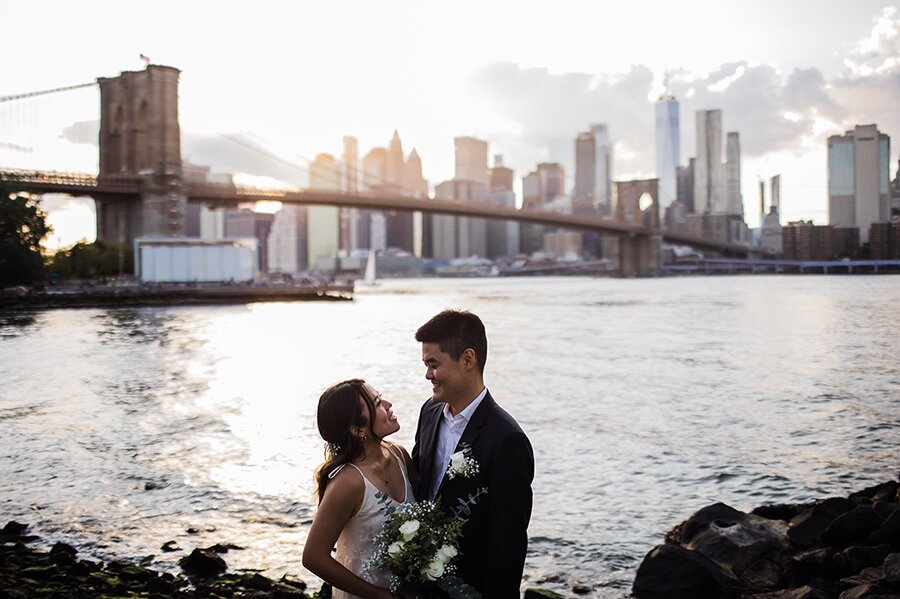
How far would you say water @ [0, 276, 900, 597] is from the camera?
673 cm

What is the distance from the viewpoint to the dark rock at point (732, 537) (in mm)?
5125

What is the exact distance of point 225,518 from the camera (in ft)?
22.9

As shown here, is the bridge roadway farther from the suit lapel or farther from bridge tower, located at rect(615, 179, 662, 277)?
the suit lapel

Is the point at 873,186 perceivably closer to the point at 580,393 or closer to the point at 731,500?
the point at 580,393

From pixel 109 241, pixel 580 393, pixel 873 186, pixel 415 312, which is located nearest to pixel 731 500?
pixel 580 393

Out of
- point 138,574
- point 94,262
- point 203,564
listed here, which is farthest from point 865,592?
point 94,262

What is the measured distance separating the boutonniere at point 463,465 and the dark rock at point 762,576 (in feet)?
9.91

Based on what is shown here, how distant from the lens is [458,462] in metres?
2.45

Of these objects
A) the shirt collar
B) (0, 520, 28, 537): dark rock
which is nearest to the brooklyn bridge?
(0, 520, 28, 537): dark rock

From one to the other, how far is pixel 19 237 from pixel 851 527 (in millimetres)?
43145

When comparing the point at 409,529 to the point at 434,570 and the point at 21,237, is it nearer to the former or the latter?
the point at 434,570

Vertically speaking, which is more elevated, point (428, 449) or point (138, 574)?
point (428, 449)

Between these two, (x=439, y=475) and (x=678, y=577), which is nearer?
(x=439, y=475)

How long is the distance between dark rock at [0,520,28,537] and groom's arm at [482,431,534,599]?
5.23m
